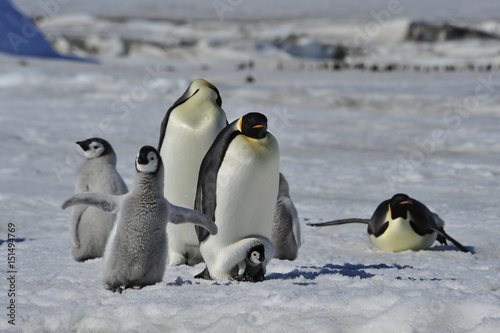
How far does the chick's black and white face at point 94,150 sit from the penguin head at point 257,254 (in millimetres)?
1138

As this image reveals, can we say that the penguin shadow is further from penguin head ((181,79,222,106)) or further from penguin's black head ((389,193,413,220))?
penguin head ((181,79,222,106))

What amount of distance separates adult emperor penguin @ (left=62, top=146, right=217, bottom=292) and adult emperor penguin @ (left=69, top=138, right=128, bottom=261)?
757mm

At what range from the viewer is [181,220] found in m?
3.00

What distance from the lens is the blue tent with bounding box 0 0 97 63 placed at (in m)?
24.8

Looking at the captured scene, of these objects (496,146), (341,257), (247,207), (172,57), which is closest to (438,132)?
(496,146)

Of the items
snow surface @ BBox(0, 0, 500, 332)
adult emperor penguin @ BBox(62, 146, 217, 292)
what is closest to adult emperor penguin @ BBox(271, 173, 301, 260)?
snow surface @ BBox(0, 0, 500, 332)

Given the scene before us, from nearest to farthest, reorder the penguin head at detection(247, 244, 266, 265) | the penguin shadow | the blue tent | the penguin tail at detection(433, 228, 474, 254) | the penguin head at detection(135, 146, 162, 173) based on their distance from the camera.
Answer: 1. the penguin head at detection(135, 146, 162, 173)
2. the penguin head at detection(247, 244, 266, 265)
3. the penguin shadow
4. the penguin tail at detection(433, 228, 474, 254)
5. the blue tent

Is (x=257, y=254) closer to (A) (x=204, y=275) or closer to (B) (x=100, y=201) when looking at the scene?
(A) (x=204, y=275)

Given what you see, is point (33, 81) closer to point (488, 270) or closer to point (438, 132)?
point (438, 132)

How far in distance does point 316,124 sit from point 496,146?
3.12 m

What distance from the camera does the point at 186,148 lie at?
3.74 metres

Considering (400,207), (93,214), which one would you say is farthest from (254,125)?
(400,207)

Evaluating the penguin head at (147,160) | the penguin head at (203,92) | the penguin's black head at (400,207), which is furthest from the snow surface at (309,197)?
the penguin head at (203,92)

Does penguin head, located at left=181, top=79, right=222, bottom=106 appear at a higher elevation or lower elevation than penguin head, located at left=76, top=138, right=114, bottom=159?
higher
